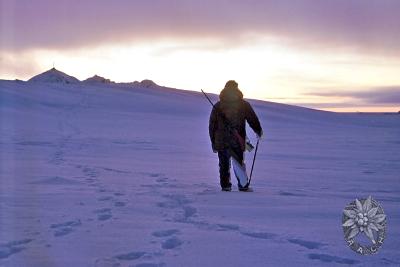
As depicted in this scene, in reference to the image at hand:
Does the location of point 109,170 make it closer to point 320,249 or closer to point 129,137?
point 320,249

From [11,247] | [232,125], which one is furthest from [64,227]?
[232,125]

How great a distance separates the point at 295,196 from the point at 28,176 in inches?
169

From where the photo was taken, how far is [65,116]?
29.4 m

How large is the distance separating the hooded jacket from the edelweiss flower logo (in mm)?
2962

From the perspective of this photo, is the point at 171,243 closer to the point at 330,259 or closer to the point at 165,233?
the point at 165,233

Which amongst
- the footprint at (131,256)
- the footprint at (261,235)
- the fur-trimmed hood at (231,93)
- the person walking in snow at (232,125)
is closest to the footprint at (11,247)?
the footprint at (131,256)

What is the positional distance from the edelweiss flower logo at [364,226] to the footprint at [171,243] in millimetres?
1395

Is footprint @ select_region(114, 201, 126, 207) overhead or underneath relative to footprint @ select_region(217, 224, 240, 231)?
overhead

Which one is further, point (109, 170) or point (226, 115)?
point (109, 170)

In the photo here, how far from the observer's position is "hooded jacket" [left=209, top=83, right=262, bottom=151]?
311 inches

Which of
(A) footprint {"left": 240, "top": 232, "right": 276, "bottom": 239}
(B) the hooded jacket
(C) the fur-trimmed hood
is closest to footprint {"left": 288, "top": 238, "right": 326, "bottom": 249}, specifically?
(A) footprint {"left": 240, "top": 232, "right": 276, "bottom": 239}

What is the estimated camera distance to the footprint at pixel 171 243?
4.25 m

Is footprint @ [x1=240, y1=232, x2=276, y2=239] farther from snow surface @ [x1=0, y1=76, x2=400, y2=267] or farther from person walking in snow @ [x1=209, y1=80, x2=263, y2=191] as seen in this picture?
person walking in snow @ [x1=209, y1=80, x2=263, y2=191]

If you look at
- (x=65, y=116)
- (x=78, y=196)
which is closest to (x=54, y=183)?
(x=78, y=196)
